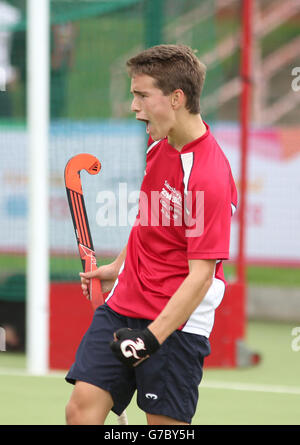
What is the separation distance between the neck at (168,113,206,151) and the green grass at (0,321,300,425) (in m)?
2.09

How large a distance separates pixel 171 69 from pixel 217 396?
2.86 m

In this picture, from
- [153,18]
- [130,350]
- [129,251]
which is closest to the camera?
[130,350]

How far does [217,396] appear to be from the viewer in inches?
220

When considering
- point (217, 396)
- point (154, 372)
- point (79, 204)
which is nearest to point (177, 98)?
point (79, 204)

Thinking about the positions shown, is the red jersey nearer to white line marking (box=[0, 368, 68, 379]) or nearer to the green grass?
the green grass

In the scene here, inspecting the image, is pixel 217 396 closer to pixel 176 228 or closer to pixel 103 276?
pixel 103 276

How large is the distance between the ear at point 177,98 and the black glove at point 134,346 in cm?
78

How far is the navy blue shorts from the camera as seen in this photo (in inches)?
130

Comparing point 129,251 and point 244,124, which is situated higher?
point 244,124

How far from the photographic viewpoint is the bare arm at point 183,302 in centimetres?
306

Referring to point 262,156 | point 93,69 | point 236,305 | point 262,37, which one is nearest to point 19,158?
point 93,69

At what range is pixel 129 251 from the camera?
11.5ft
